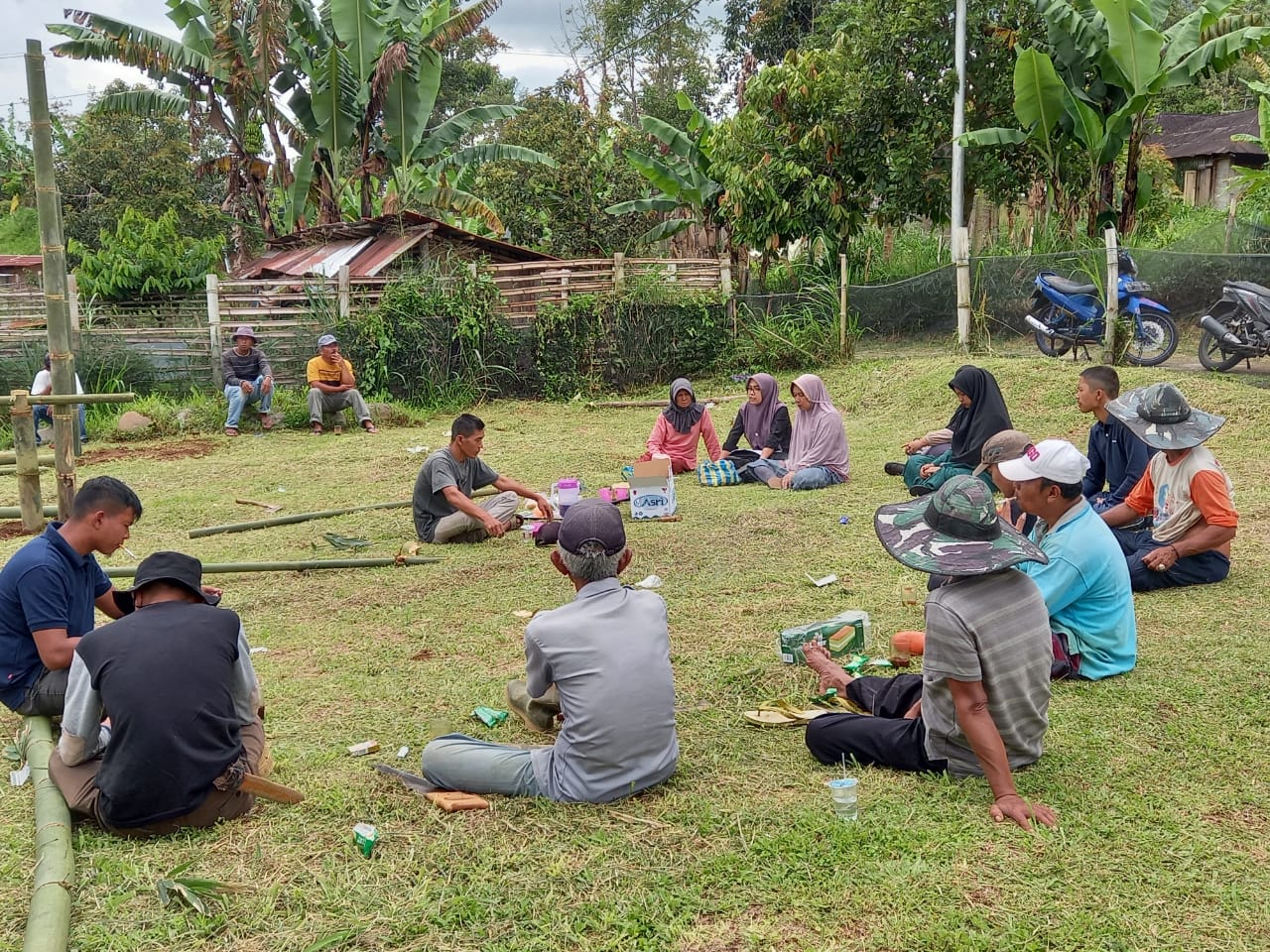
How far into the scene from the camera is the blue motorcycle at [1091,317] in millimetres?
12805

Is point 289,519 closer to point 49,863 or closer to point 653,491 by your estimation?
point 653,491

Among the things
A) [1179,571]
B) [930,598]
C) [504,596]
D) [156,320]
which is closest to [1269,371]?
[1179,571]

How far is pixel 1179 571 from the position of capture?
6062 mm

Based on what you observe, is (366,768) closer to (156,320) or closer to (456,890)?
(456,890)

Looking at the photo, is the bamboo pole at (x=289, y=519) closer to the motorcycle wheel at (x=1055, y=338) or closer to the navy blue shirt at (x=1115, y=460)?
the navy blue shirt at (x=1115, y=460)

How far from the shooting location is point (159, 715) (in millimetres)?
3438

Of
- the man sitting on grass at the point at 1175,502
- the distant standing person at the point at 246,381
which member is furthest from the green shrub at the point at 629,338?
the man sitting on grass at the point at 1175,502

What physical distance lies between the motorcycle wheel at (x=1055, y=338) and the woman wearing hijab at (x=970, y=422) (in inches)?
238

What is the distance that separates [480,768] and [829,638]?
2043mm

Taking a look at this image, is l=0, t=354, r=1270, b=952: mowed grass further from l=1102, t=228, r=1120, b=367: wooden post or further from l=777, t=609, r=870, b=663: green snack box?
l=1102, t=228, r=1120, b=367: wooden post

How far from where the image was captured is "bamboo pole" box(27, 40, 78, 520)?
6.33 meters

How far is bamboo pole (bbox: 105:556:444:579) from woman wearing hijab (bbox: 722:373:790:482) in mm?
3505

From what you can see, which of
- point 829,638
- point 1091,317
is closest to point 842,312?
point 1091,317

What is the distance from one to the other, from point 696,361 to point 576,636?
46.2 feet
